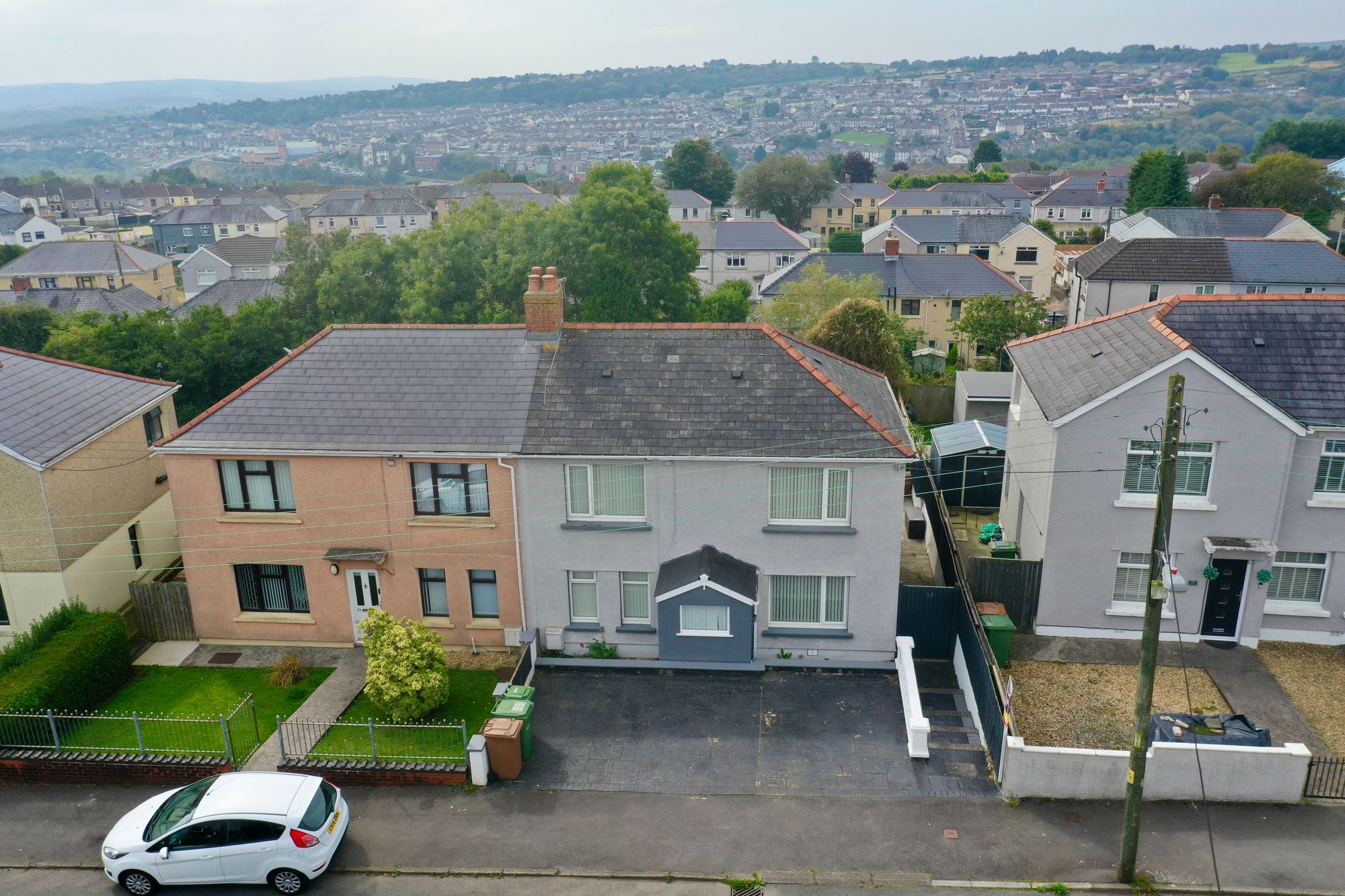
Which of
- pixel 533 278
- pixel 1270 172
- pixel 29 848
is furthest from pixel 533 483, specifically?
pixel 1270 172

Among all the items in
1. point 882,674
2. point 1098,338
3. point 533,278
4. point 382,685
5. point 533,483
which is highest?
point 533,278

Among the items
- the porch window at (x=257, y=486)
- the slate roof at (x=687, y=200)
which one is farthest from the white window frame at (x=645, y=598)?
the slate roof at (x=687, y=200)

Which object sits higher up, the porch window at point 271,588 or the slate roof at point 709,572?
the slate roof at point 709,572

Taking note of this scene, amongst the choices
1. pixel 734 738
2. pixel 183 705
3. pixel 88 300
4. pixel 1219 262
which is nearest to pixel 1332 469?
pixel 734 738

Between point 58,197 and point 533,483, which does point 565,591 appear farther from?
point 58,197

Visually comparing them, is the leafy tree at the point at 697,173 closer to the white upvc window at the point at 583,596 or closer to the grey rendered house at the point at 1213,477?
the grey rendered house at the point at 1213,477

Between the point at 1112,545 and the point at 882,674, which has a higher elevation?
the point at 1112,545

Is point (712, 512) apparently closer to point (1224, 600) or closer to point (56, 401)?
point (1224, 600)
